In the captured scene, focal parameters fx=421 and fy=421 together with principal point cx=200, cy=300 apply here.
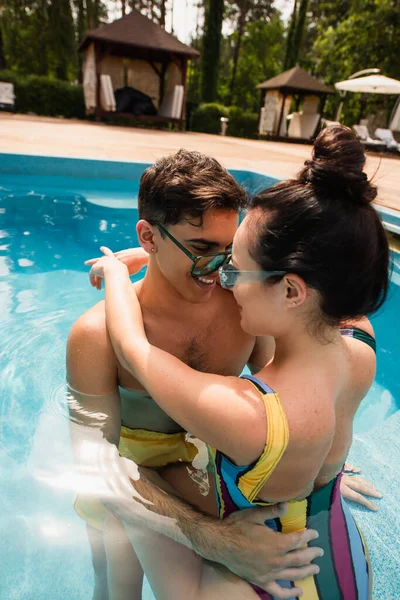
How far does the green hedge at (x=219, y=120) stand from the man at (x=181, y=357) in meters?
20.6

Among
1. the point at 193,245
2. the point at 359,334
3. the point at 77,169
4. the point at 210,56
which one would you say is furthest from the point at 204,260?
the point at 210,56

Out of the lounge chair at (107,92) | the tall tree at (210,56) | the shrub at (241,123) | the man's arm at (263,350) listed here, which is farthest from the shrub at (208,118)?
the man's arm at (263,350)

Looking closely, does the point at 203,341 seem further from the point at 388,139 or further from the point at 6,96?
the point at 6,96

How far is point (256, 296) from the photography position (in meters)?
1.24

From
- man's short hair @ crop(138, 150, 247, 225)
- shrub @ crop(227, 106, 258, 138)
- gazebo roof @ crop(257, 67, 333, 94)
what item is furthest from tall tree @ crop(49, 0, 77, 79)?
Answer: man's short hair @ crop(138, 150, 247, 225)

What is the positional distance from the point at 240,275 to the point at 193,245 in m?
0.44

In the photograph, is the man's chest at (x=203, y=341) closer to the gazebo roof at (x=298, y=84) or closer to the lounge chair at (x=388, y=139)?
the lounge chair at (x=388, y=139)

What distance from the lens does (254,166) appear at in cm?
834

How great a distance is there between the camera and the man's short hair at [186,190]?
63.6 inches

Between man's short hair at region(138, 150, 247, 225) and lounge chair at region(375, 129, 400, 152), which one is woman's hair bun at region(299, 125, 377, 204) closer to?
man's short hair at region(138, 150, 247, 225)

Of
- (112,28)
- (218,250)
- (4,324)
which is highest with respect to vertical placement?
(112,28)

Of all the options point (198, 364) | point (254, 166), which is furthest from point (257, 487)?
point (254, 166)

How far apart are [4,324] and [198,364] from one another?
2.62m

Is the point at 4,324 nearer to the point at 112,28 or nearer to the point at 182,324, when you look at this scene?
the point at 182,324
